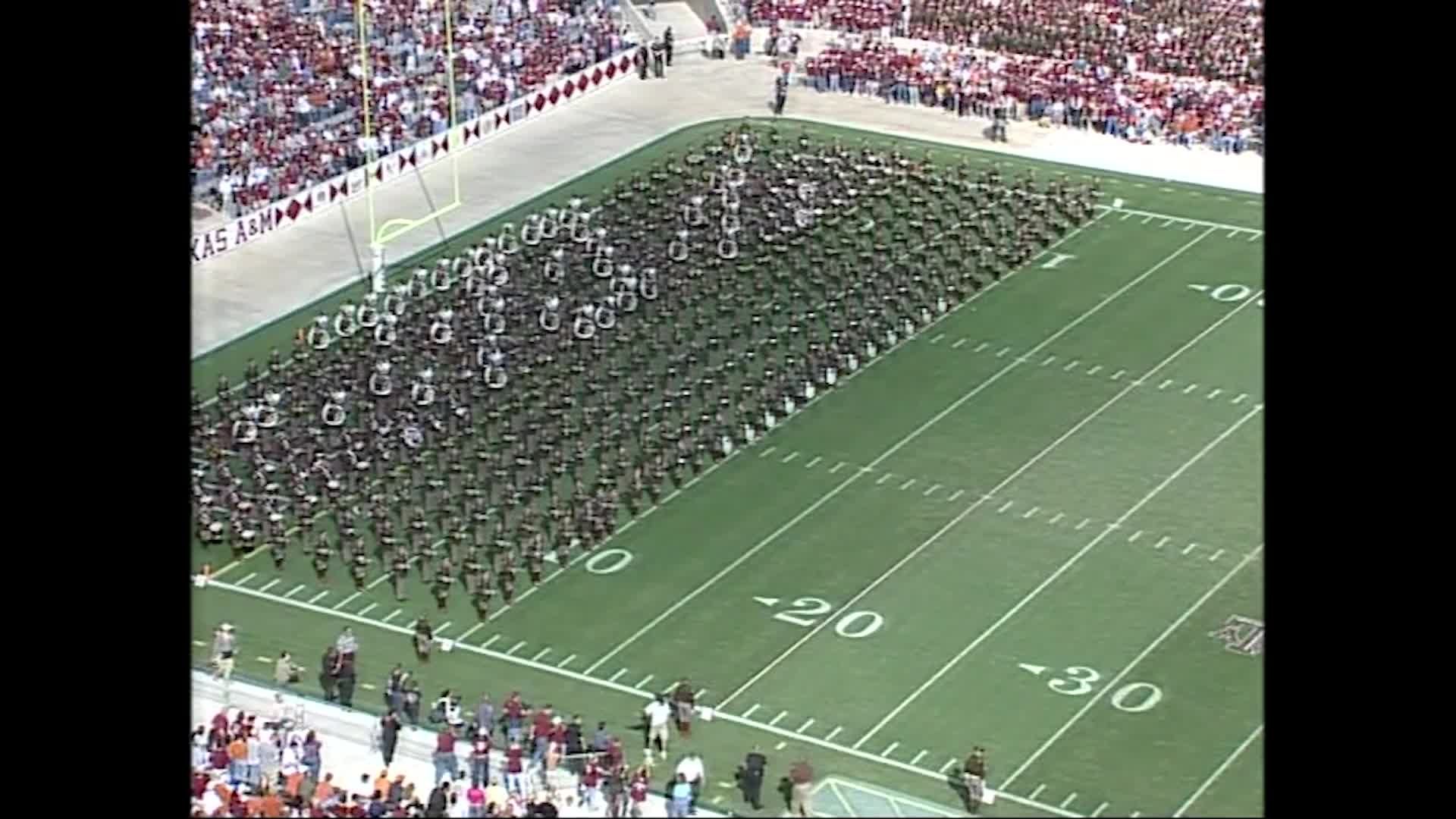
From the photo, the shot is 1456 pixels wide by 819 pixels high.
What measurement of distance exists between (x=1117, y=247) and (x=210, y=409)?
16.2m

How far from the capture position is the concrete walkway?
187ft

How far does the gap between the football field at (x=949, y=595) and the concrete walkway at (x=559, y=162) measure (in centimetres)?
245

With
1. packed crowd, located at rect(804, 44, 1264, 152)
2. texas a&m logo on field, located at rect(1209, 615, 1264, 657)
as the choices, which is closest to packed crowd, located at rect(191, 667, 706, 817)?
texas a&m logo on field, located at rect(1209, 615, 1264, 657)

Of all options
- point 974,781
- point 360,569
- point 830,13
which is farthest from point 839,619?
point 830,13

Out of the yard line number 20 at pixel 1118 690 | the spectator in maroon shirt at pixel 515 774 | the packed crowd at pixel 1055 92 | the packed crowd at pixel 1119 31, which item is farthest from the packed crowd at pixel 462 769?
the packed crowd at pixel 1119 31

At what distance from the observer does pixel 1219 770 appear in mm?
41500

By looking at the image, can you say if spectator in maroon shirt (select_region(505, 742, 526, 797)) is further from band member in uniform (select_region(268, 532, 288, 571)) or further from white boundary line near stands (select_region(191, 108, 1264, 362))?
white boundary line near stands (select_region(191, 108, 1264, 362))

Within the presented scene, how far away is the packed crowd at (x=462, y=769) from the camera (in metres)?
40.6

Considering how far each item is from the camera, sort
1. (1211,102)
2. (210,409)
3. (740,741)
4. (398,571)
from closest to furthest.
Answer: (740,741)
(398,571)
(210,409)
(1211,102)
